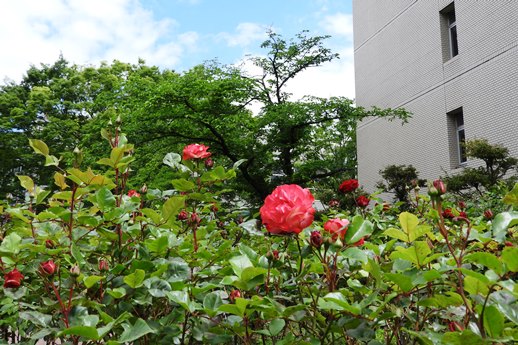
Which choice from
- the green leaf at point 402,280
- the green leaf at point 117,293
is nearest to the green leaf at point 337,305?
the green leaf at point 402,280

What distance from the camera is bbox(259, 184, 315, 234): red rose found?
1.16m

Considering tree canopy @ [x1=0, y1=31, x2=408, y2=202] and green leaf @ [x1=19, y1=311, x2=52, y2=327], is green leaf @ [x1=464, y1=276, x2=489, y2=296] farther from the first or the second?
tree canopy @ [x1=0, y1=31, x2=408, y2=202]

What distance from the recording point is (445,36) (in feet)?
41.4

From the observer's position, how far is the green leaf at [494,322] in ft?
2.94

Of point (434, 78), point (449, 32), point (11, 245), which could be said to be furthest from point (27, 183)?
point (449, 32)

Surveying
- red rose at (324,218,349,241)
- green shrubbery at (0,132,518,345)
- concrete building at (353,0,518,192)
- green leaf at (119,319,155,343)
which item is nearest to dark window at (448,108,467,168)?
concrete building at (353,0,518,192)

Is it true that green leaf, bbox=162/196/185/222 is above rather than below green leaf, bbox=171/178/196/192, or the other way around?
below

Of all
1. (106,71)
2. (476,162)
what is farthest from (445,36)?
(106,71)

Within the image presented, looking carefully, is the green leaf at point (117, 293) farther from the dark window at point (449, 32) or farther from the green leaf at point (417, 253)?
the dark window at point (449, 32)

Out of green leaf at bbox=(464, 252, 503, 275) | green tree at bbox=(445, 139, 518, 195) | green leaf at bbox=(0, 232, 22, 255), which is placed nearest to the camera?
green leaf at bbox=(464, 252, 503, 275)

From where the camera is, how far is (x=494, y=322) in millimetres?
899

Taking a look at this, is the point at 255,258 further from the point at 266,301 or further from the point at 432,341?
the point at 432,341

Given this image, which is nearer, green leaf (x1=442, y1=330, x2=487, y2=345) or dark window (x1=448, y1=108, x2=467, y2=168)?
green leaf (x1=442, y1=330, x2=487, y2=345)

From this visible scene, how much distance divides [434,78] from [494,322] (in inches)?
503
